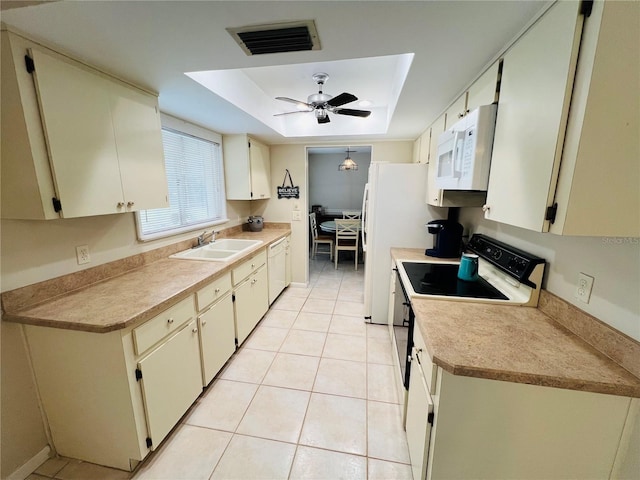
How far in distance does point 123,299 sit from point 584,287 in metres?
2.17

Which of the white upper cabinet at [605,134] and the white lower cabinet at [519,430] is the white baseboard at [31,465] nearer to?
the white lower cabinet at [519,430]

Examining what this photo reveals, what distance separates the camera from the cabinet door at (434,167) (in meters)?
2.13

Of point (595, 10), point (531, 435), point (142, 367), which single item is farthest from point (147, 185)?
point (531, 435)

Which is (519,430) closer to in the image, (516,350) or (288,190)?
(516,350)

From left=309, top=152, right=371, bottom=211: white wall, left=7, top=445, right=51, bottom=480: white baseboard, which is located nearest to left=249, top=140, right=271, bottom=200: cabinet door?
left=7, top=445, right=51, bottom=480: white baseboard

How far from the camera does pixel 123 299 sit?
54.8 inches

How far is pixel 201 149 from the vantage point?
2842 mm

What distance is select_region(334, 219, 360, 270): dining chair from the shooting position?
4625mm

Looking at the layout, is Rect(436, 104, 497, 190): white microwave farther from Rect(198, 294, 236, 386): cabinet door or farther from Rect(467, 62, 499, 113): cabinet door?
Rect(198, 294, 236, 386): cabinet door

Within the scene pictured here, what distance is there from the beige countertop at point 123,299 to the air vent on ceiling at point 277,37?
1.34 metres

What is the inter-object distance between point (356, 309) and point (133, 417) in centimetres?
237

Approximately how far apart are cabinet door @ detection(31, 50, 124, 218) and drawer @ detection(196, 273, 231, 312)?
0.71 meters

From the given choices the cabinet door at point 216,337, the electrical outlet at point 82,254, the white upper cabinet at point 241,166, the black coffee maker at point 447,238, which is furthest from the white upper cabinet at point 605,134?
the white upper cabinet at point 241,166

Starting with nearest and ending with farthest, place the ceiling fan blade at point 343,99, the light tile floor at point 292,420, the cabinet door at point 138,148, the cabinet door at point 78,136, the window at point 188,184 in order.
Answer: the cabinet door at point 78,136 → the light tile floor at point 292,420 → the cabinet door at point 138,148 → the ceiling fan blade at point 343,99 → the window at point 188,184
